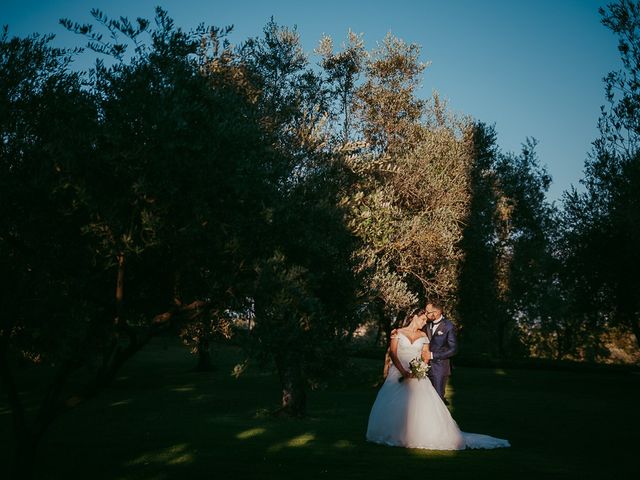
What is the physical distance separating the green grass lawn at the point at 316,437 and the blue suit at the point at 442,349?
1607 mm

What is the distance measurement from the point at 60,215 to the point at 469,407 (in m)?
19.6

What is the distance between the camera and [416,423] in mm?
15984

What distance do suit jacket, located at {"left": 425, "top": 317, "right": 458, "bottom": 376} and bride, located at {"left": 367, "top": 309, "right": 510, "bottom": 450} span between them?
2978 millimetres

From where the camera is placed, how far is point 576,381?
44.3m

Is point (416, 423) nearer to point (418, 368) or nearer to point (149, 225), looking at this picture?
point (418, 368)

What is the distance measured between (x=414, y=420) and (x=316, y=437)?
105 inches

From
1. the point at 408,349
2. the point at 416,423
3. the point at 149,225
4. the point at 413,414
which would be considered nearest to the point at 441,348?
the point at 408,349

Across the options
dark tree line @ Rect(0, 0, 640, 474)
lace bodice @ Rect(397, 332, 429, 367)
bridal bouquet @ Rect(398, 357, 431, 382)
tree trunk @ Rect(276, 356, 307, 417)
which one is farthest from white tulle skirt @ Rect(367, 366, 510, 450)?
tree trunk @ Rect(276, 356, 307, 417)

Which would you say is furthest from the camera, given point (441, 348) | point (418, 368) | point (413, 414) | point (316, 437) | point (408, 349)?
point (441, 348)

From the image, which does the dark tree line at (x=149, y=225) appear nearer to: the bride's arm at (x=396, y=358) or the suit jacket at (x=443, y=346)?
the bride's arm at (x=396, y=358)

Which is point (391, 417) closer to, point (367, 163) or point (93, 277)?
point (367, 163)

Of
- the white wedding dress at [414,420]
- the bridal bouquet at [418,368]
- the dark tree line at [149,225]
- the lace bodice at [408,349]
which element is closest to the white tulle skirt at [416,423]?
the white wedding dress at [414,420]

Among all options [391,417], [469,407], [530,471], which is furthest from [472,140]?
[530,471]

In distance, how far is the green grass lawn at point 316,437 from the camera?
515 inches
